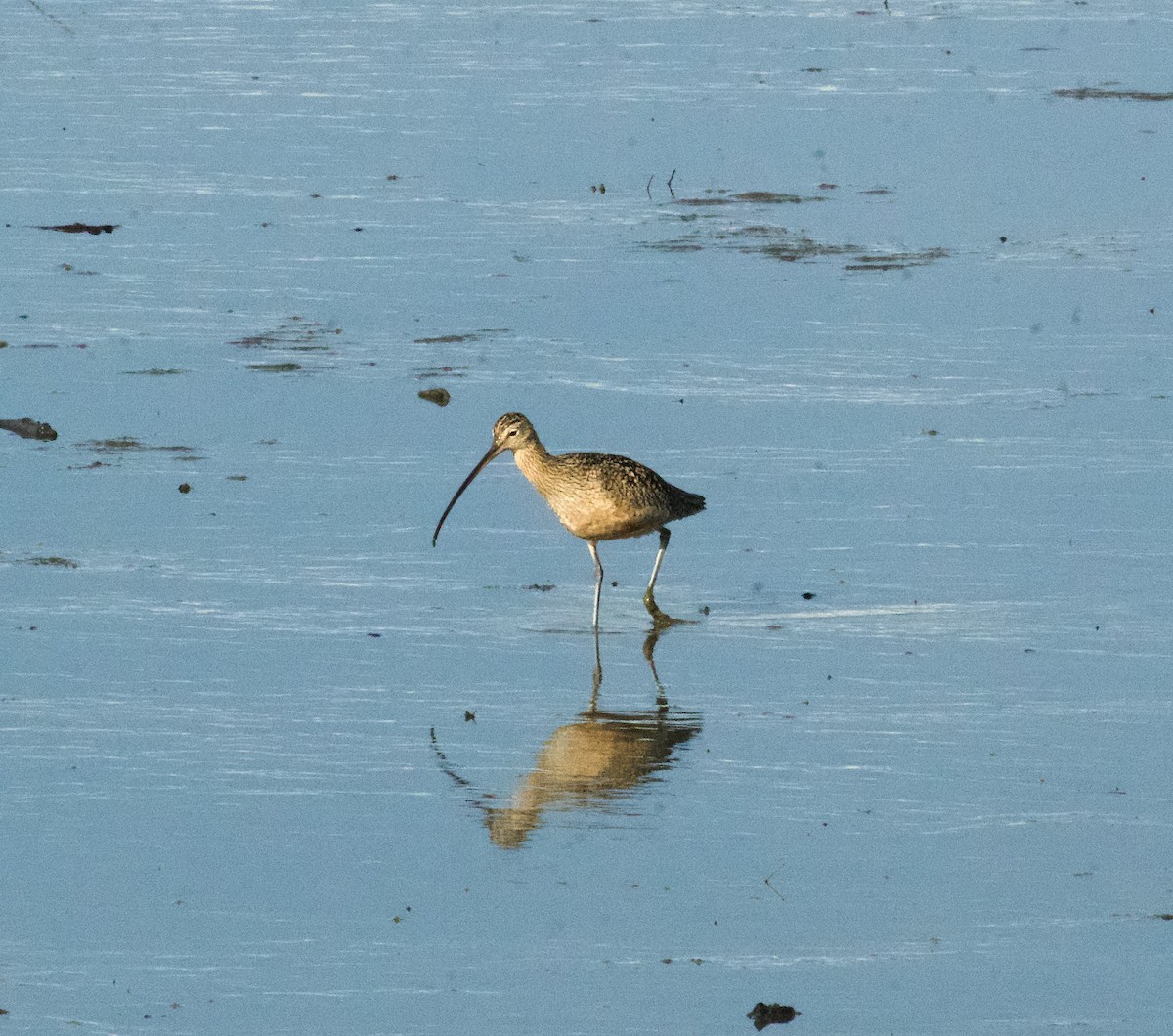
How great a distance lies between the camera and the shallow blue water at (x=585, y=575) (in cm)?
734

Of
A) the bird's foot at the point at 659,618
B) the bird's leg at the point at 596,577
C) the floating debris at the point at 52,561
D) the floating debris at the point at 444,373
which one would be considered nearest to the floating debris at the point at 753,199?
the floating debris at the point at 444,373

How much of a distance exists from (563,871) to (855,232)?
40.5 feet

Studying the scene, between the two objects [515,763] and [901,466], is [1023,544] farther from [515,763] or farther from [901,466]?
[515,763]

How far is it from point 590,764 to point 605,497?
268 centimetres

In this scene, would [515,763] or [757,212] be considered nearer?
[515,763]

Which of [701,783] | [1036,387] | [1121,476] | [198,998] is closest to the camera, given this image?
[198,998]

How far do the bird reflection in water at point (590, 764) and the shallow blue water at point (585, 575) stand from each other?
3 centimetres

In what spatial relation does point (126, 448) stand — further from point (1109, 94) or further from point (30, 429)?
point (1109, 94)

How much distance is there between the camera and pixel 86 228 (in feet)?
65.1

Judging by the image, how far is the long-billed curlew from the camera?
38.2ft

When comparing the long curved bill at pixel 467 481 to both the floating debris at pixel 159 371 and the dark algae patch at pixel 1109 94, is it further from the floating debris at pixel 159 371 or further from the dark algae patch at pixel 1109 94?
the dark algae patch at pixel 1109 94

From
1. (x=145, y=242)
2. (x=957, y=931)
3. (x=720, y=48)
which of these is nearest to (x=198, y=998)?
(x=957, y=931)

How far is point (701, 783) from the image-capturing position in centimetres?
886

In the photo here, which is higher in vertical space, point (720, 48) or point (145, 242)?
point (720, 48)
